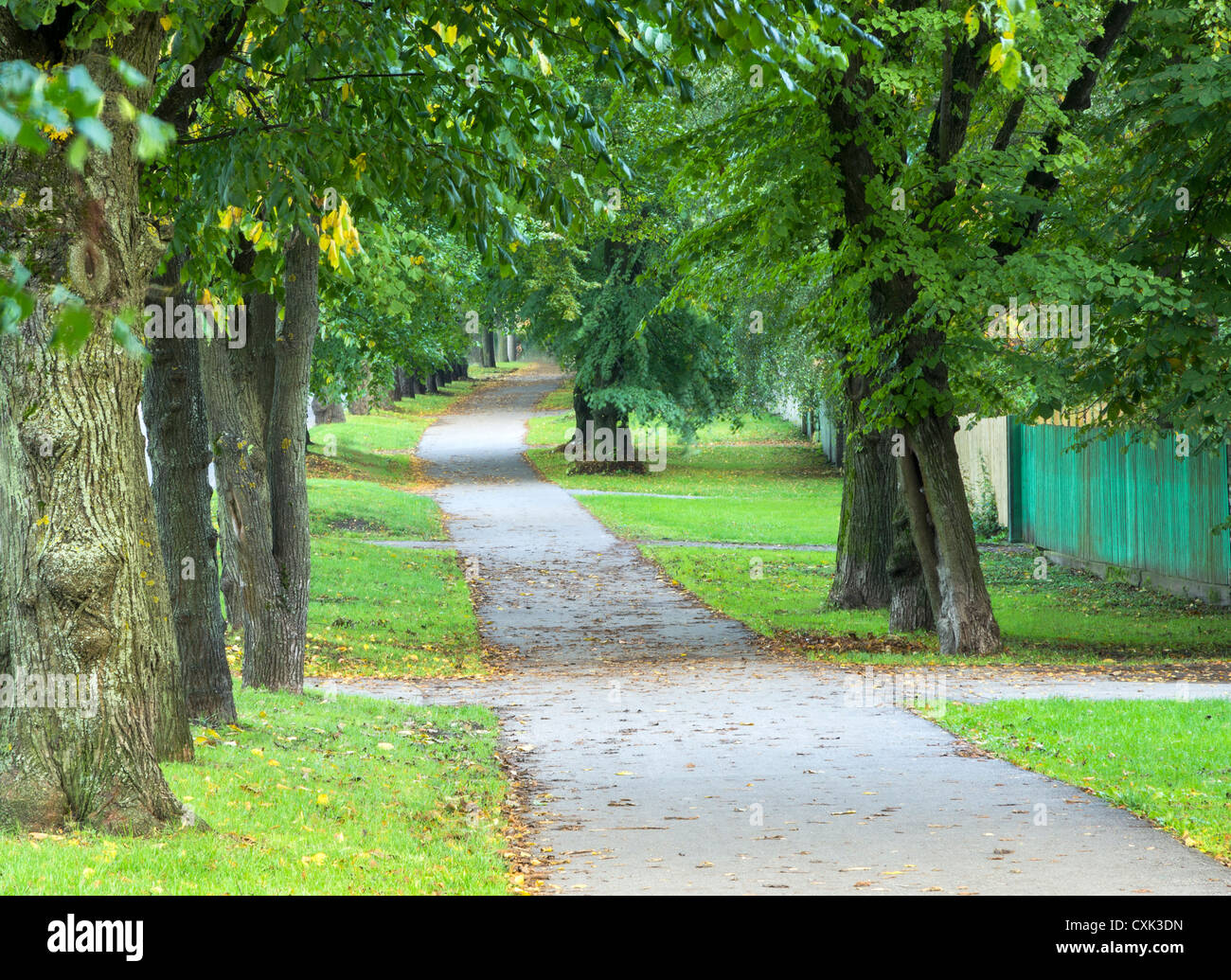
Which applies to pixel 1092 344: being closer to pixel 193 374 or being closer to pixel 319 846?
pixel 193 374

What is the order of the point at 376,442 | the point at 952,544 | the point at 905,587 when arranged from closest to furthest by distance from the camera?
the point at 952,544
the point at 905,587
the point at 376,442

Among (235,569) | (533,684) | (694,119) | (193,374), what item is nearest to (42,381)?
(193,374)

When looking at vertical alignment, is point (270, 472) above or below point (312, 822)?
above

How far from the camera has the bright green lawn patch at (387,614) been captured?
13.5m

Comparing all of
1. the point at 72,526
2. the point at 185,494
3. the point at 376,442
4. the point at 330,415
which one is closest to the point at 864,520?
the point at 185,494

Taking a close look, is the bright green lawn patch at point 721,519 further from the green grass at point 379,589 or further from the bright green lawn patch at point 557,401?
the bright green lawn patch at point 557,401

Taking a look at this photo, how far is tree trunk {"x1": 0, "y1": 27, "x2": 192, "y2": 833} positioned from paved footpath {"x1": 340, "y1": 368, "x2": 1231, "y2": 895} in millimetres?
2074

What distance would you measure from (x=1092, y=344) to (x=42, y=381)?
438 inches

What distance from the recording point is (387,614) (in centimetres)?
1641

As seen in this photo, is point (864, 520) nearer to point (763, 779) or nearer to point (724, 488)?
point (763, 779)

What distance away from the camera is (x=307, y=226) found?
6.91 m

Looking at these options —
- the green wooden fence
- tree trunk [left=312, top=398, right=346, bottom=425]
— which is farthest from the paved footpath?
tree trunk [left=312, top=398, right=346, bottom=425]

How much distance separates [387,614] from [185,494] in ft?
25.3

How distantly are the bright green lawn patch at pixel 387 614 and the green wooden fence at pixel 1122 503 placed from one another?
795 centimetres
